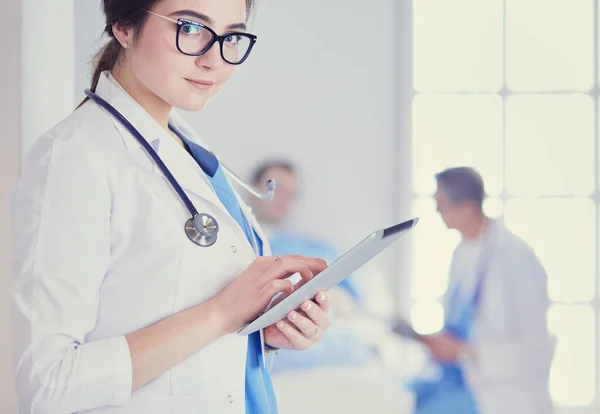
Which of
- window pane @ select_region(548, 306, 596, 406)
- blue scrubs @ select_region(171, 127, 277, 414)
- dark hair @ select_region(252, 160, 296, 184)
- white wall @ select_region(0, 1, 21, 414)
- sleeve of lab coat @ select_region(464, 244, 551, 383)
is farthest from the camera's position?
window pane @ select_region(548, 306, 596, 406)

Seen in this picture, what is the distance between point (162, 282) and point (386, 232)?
291mm

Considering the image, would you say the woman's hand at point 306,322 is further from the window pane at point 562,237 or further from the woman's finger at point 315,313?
the window pane at point 562,237

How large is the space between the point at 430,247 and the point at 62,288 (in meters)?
2.98

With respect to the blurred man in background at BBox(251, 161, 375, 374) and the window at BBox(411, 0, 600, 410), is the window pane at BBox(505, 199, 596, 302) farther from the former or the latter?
the blurred man in background at BBox(251, 161, 375, 374)

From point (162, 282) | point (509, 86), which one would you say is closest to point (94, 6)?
point (509, 86)

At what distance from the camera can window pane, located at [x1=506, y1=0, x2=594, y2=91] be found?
362cm

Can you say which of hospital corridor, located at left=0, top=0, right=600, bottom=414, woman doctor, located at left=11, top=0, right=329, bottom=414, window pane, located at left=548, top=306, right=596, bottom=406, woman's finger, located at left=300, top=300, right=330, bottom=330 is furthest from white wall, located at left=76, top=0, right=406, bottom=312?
woman's finger, located at left=300, top=300, right=330, bottom=330

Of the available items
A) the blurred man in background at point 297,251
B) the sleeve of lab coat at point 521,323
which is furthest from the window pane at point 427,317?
the sleeve of lab coat at point 521,323

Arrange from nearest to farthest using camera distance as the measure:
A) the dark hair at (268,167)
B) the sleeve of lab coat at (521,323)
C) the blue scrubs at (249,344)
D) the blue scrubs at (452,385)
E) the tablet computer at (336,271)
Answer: the tablet computer at (336,271), the blue scrubs at (249,344), the sleeve of lab coat at (521,323), the blue scrubs at (452,385), the dark hair at (268,167)

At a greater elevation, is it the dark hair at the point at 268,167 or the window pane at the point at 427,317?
the dark hair at the point at 268,167

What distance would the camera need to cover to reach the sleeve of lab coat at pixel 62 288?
81cm

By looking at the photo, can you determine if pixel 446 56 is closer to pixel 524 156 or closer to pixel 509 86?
pixel 509 86

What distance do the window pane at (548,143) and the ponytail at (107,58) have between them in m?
2.77

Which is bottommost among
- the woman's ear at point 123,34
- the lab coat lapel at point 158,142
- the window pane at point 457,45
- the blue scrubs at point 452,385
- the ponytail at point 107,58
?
the blue scrubs at point 452,385
